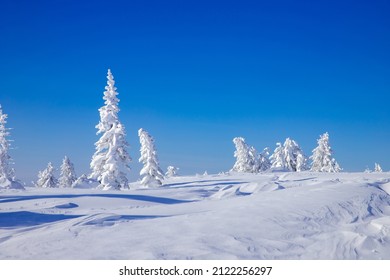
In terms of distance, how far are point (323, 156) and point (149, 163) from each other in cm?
3459

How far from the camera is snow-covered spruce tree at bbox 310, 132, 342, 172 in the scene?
2156 inches

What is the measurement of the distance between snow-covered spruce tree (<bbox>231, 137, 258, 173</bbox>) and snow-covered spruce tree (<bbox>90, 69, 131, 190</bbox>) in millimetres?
35014

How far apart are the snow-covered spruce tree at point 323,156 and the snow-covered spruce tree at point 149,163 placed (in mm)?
32267

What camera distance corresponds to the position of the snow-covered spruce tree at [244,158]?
194 feet

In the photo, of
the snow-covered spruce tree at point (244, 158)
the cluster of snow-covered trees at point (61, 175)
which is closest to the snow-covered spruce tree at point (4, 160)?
the cluster of snow-covered trees at point (61, 175)

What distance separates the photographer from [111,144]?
26844 millimetres

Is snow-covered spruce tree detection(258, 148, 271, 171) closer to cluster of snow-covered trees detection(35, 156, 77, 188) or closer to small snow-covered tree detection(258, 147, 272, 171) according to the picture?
small snow-covered tree detection(258, 147, 272, 171)

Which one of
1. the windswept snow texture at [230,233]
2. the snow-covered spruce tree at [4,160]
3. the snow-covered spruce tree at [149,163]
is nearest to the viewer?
the windswept snow texture at [230,233]

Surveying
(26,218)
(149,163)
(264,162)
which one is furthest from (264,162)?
(26,218)

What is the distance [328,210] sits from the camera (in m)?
7.87

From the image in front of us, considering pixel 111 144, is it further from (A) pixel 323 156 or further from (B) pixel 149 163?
(A) pixel 323 156

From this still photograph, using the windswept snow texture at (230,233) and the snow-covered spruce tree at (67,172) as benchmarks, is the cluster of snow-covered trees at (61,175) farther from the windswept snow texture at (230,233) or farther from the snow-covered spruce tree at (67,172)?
the windswept snow texture at (230,233)
